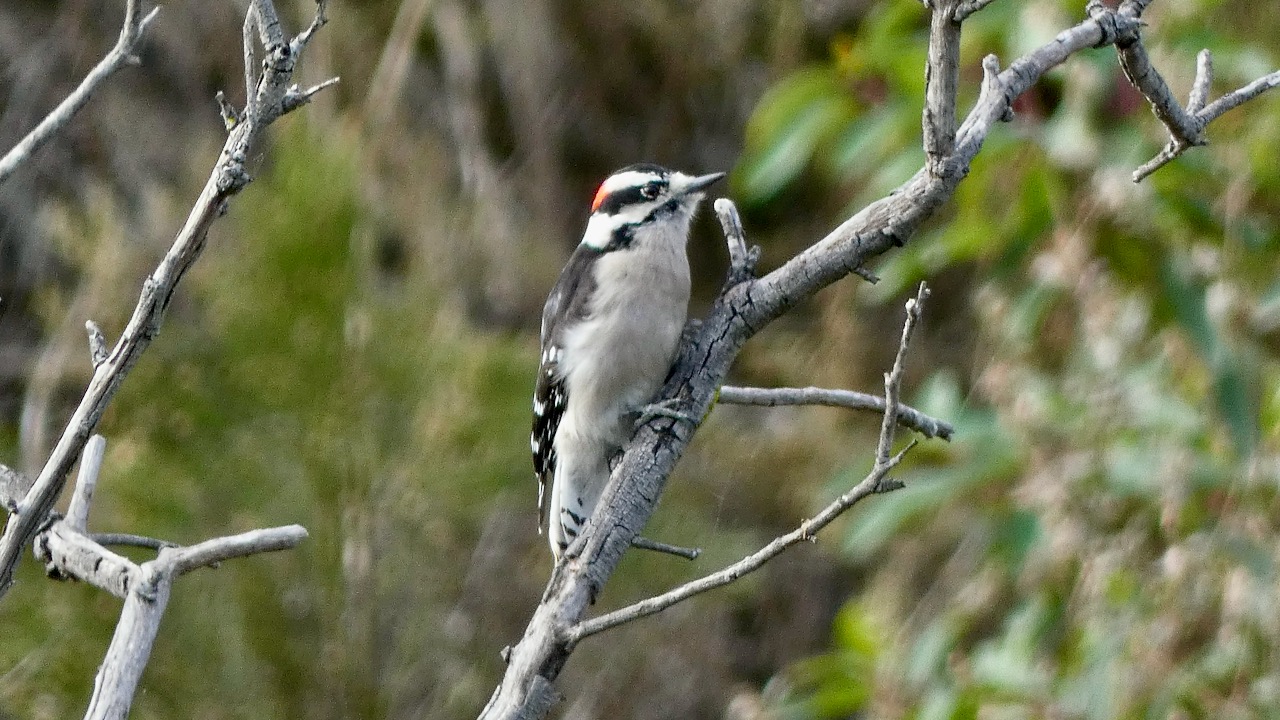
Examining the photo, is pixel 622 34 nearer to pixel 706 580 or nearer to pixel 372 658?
pixel 372 658

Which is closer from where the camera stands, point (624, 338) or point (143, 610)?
point (143, 610)

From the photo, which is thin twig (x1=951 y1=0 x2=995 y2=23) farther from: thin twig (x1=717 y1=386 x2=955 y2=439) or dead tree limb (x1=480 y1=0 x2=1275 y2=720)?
thin twig (x1=717 y1=386 x2=955 y2=439)

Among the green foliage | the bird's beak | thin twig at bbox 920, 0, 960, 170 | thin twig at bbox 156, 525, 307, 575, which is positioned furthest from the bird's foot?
the green foliage

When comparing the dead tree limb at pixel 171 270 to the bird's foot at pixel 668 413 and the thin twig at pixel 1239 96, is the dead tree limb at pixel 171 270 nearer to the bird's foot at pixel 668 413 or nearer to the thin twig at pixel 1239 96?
the bird's foot at pixel 668 413

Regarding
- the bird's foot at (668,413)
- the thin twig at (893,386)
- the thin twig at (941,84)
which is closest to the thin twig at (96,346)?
the bird's foot at (668,413)

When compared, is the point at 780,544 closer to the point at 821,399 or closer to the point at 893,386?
the point at 893,386

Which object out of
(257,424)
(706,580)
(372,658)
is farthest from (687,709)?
(706,580)

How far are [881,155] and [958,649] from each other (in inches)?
77.0

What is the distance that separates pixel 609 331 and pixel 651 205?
0.40 m

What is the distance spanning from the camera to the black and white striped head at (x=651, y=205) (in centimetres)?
412

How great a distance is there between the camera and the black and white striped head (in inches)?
162

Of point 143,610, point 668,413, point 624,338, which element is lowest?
point 143,610

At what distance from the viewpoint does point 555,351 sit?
4.25m

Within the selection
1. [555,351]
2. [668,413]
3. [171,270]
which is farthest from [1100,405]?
[171,270]
